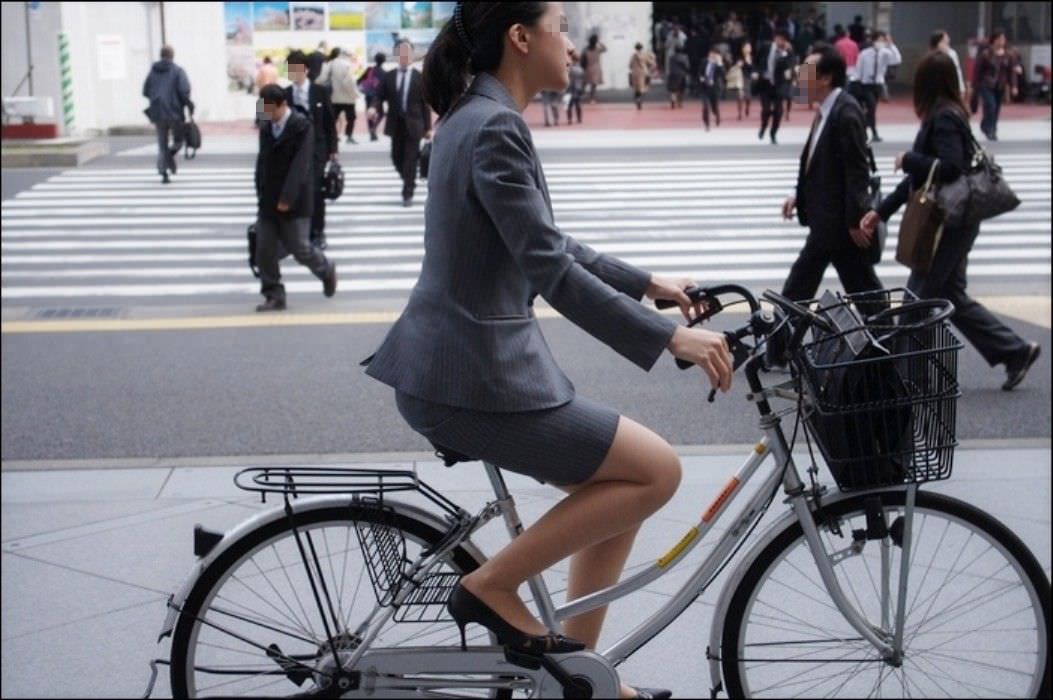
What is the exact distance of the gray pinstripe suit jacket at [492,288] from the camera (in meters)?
2.70

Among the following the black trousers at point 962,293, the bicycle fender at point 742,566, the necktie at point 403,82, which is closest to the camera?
the bicycle fender at point 742,566

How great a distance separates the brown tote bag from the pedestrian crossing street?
517cm

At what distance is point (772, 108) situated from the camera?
25266 millimetres

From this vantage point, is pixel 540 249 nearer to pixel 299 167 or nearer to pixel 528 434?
pixel 528 434

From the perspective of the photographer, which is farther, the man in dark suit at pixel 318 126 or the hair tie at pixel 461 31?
the man in dark suit at pixel 318 126

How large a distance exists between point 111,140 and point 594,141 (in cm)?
1049

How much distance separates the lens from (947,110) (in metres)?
7.44

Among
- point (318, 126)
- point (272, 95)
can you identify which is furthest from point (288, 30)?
point (272, 95)

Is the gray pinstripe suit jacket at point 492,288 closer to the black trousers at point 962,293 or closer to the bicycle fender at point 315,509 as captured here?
the bicycle fender at point 315,509

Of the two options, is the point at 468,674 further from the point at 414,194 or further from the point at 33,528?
the point at 414,194

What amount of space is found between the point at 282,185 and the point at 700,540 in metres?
8.50

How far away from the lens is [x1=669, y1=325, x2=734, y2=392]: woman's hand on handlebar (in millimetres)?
2766

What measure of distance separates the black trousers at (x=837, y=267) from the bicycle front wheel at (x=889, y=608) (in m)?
4.09

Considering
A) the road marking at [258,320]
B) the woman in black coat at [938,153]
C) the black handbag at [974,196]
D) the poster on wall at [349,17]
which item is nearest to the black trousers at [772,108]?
the poster on wall at [349,17]
